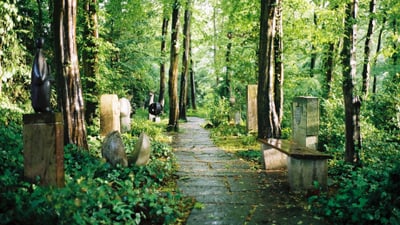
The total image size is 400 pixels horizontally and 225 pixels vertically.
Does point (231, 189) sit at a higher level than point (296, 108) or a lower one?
lower

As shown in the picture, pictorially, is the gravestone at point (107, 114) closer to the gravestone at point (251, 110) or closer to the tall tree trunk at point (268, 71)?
the tall tree trunk at point (268, 71)

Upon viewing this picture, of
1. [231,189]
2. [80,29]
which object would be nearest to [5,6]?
[80,29]

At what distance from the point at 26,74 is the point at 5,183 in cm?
834

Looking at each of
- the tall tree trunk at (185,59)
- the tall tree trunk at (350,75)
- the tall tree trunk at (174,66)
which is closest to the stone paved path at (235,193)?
the tall tree trunk at (350,75)

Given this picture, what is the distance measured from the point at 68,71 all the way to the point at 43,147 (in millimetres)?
2986

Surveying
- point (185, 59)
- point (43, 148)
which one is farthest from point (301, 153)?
point (185, 59)

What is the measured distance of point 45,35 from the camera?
41.4ft

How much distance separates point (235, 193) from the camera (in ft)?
20.3

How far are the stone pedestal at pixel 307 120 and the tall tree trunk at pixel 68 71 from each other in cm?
545

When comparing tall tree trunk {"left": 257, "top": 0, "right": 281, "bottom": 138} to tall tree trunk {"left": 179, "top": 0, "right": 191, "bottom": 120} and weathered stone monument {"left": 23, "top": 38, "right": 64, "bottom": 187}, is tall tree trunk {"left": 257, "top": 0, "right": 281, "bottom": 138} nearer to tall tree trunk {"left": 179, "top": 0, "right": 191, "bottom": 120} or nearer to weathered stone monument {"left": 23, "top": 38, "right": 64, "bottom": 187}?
weathered stone monument {"left": 23, "top": 38, "right": 64, "bottom": 187}

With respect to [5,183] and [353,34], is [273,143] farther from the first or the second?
[5,183]

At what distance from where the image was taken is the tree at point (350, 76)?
7316 mm

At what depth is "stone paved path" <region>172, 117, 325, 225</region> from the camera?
4.93m

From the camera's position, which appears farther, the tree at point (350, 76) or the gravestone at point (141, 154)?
the tree at point (350, 76)
